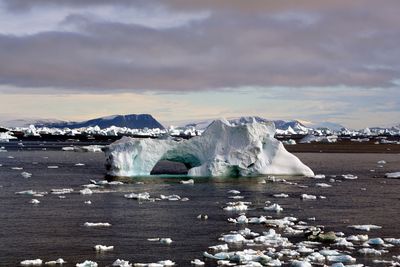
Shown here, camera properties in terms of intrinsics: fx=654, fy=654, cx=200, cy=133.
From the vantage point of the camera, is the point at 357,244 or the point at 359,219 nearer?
the point at 357,244

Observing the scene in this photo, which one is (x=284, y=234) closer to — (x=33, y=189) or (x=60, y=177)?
(x=33, y=189)

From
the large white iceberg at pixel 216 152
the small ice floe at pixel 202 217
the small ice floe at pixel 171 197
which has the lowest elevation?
the small ice floe at pixel 202 217

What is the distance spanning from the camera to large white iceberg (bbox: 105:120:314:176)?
4159 centimetres

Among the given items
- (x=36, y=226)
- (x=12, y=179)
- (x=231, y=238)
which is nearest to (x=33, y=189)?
(x=12, y=179)

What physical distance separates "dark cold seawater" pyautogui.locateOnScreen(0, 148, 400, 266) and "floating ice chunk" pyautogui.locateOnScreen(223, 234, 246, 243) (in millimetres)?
440

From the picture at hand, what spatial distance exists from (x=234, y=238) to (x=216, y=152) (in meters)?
21.5

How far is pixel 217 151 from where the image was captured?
4209 centimetres

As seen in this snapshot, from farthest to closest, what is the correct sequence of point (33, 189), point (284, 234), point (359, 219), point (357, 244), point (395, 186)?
point (395, 186), point (33, 189), point (359, 219), point (284, 234), point (357, 244)

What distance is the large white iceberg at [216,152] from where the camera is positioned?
41594 mm

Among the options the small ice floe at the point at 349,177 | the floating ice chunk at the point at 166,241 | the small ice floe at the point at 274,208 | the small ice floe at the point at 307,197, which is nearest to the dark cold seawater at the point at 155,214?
the floating ice chunk at the point at 166,241

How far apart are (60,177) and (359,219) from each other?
2286 centimetres

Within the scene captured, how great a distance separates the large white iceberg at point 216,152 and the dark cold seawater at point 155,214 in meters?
1.26

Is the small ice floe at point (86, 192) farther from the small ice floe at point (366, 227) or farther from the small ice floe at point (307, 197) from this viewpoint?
the small ice floe at point (366, 227)

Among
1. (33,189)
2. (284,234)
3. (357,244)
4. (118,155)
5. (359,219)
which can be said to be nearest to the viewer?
(357,244)
